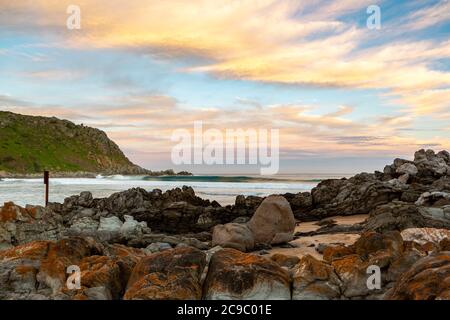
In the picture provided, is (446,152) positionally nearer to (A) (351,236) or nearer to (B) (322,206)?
(B) (322,206)

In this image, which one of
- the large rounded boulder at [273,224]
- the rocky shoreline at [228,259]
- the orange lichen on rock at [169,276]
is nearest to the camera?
the orange lichen on rock at [169,276]

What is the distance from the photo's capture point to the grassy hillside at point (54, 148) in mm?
128750

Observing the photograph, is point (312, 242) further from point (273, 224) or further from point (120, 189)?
point (120, 189)

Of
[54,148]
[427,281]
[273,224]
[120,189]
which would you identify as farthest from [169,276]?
[54,148]

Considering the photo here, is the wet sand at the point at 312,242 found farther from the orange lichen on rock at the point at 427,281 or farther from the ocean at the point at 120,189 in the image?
the ocean at the point at 120,189

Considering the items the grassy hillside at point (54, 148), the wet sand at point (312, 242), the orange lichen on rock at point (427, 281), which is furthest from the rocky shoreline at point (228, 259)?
the grassy hillside at point (54, 148)

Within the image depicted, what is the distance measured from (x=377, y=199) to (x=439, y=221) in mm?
8858

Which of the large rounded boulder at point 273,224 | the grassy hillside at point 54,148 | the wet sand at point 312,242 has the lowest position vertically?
the wet sand at point 312,242

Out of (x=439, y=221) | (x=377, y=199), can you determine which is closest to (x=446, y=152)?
(x=377, y=199)

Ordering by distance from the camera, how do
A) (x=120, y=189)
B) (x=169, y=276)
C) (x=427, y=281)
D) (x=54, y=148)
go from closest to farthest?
(x=427, y=281)
(x=169, y=276)
(x=120, y=189)
(x=54, y=148)

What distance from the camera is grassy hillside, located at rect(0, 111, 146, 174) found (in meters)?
129

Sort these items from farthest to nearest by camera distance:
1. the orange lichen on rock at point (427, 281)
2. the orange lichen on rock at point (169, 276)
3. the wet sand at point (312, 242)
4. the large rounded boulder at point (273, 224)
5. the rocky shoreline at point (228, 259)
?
the large rounded boulder at point (273, 224)
the wet sand at point (312, 242)
the rocky shoreline at point (228, 259)
the orange lichen on rock at point (169, 276)
the orange lichen on rock at point (427, 281)

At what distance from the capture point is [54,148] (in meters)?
146

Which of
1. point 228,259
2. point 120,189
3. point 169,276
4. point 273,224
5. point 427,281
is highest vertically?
point 427,281
